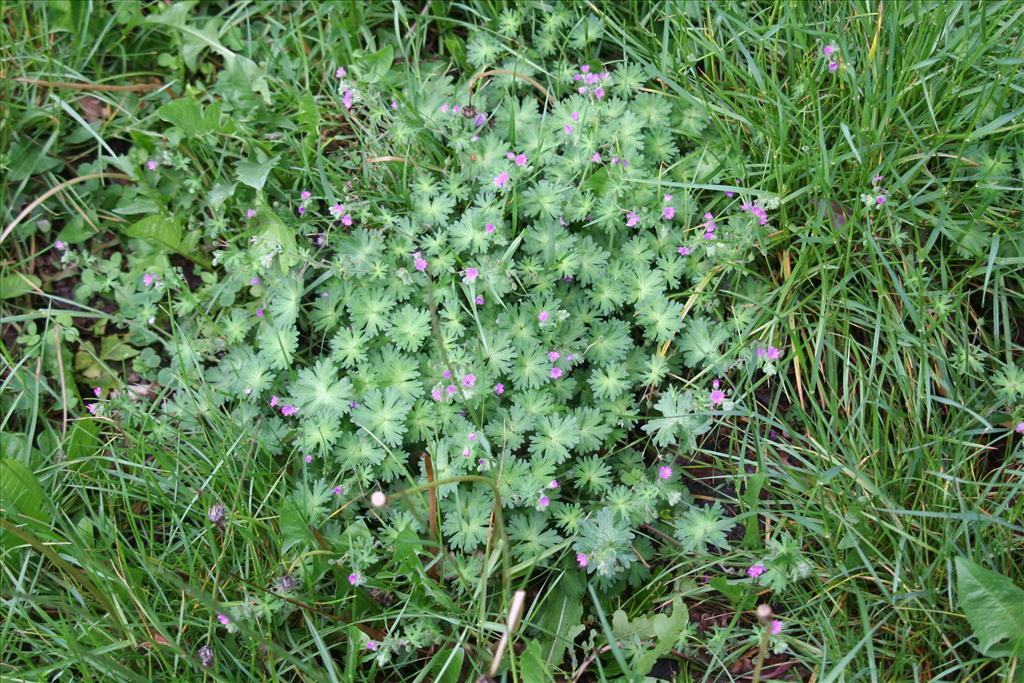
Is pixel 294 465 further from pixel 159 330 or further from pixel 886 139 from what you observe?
pixel 886 139

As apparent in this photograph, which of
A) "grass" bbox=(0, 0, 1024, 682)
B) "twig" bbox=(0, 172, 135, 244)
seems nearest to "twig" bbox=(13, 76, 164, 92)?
"grass" bbox=(0, 0, 1024, 682)

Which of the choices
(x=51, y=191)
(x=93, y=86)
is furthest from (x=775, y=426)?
(x=93, y=86)

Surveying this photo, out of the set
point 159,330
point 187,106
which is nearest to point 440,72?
point 187,106

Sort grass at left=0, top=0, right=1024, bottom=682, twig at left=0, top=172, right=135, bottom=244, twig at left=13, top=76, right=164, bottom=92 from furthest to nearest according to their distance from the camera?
twig at left=13, top=76, right=164, bottom=92, twig at left=0, top=172, right=135, bottom=244, grass at left=0, top=0, right=1024, bottom=682

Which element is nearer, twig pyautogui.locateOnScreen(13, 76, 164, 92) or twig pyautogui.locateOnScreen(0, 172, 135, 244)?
twig pyautogui.locateOnScreen(0, 172, 135, 244)

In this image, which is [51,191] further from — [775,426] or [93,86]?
[775,426]

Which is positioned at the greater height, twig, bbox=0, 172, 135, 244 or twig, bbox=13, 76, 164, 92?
twig, bbox=13, 76, 164, 92

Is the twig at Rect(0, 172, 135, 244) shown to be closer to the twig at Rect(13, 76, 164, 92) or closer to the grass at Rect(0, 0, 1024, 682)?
the grass at Rect(0, 0, 1024, 682)
